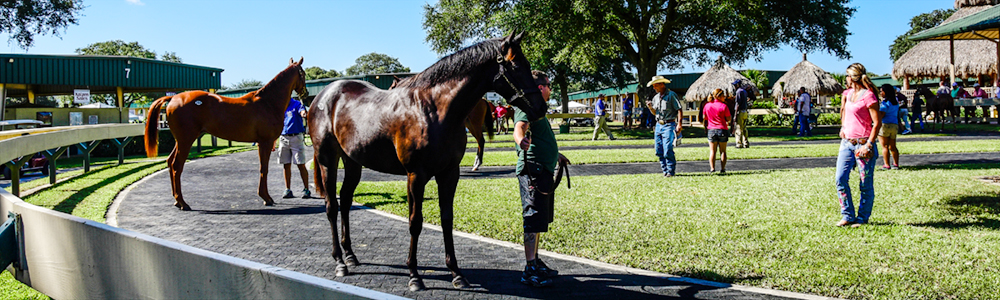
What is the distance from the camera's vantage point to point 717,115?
467 inches

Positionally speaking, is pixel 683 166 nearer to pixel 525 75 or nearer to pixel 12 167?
pixel 525 75

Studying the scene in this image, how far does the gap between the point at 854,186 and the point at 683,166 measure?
4.58 meters

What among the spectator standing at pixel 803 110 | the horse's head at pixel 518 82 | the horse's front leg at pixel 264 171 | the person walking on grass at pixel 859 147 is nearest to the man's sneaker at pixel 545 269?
the horse's head at pixel 518 82

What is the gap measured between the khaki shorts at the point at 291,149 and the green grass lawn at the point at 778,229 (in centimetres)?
122

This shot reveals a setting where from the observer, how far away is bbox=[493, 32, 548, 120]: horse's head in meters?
4.48

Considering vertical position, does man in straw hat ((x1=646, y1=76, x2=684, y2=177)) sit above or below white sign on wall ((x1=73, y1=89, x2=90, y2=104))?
below

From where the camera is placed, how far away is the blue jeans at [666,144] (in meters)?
11.5

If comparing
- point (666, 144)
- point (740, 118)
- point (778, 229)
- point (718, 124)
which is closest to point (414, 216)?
point (778, 229)

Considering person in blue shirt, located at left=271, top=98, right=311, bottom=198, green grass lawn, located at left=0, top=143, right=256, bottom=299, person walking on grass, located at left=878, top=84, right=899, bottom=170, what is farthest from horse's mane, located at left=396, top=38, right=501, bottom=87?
person walking on grass, located at left=878, top=84, right=899, bottom=170

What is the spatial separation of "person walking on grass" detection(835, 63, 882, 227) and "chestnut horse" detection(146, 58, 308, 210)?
7381 mm

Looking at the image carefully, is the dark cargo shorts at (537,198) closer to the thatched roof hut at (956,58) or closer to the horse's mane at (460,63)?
the horse's mane at (460,63)

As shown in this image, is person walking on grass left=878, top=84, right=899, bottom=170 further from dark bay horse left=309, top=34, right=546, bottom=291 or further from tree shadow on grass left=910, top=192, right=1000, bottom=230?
dark bay horse left=309, top=34, right=546, bottom=291

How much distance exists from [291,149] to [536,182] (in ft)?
20.4

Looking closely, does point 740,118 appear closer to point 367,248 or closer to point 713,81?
point 367,248
